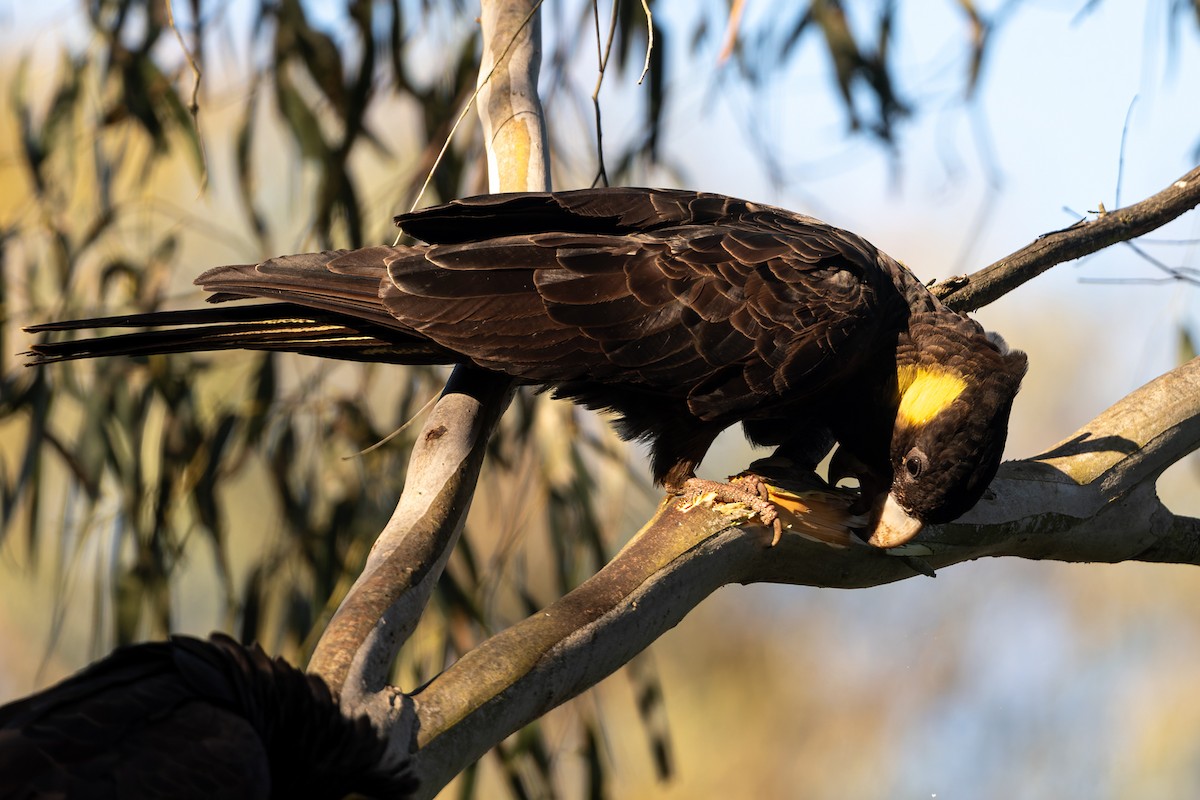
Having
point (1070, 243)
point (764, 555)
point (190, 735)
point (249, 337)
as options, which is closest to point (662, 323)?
point (764, 555)

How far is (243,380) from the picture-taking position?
12.4 ft

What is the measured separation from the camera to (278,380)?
3797mm

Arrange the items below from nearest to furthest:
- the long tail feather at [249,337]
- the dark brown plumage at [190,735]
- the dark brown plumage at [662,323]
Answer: the dark brown plumage at [190,735]
the long tail feather at [249,337]
the dark brown plumage at [662,323]

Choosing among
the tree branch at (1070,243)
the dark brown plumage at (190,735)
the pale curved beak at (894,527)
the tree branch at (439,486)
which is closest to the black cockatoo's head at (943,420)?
the pale curved beak at (894,527)

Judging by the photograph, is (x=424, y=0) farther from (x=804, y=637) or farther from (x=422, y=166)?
(x=804, y=637)

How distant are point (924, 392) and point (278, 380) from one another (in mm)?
2148

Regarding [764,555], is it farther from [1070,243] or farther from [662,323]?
[1070,243]

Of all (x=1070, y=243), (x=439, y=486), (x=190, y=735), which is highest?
(x=1070, y=243)

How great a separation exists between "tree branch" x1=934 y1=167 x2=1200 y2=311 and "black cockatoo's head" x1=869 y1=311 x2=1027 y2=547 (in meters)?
0.13

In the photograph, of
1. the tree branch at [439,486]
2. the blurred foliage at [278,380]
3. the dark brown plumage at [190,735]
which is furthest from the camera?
the blurred foliage at [278,380]

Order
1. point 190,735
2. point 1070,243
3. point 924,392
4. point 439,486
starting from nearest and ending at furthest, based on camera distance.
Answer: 1. point 190,735
2. point 439,486
3. point 924,392
4. point 1070,243

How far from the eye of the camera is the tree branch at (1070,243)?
2.53m

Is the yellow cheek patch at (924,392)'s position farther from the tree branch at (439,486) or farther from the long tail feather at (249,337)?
the long tail feather at (249,337)

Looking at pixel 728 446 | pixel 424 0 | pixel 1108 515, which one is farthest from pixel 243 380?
pixel 728 446
